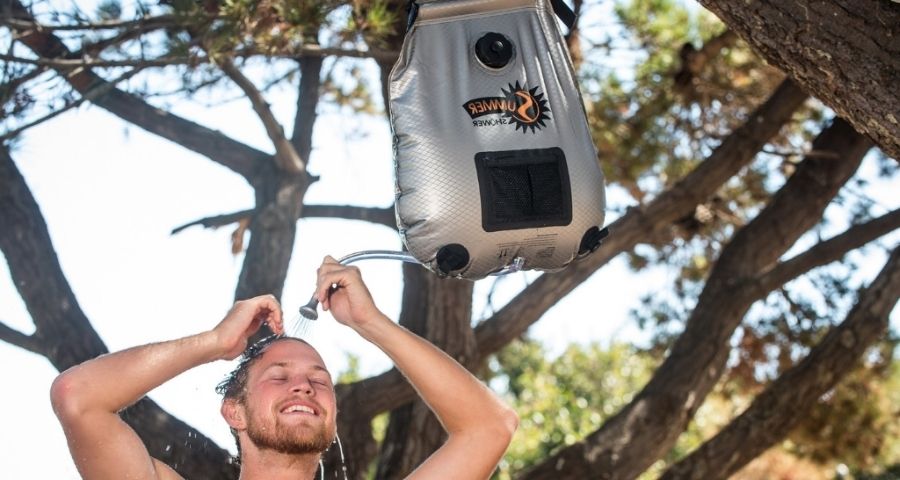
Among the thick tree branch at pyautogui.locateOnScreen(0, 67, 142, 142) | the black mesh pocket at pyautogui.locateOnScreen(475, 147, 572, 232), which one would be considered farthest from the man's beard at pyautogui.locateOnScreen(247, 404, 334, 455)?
the thick tree branch at pyautogui.locateOnScreen(0, 67, 142, 142)

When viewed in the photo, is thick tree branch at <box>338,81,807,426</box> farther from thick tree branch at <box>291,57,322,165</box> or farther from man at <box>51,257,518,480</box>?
man at <box>51,257,518,480</box>

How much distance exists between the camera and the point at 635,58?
5.21m

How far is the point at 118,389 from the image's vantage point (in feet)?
7.69

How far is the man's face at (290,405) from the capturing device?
248 centimetres

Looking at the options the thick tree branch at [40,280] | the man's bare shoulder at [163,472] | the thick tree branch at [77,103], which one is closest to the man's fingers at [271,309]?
the man's bare shoulder at [163,472]

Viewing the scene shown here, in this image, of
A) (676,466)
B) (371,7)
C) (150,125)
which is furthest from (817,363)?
(150,125)

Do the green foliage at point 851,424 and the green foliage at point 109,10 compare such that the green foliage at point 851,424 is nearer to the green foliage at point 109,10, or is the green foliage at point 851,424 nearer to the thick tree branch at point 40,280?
the thick tree branch at point 40,280

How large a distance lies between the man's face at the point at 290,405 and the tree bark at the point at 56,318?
124 cm

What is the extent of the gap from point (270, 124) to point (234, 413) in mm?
1721

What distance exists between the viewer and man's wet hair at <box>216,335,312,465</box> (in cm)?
260

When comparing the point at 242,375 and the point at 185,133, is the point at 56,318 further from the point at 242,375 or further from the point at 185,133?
the point at 242,375

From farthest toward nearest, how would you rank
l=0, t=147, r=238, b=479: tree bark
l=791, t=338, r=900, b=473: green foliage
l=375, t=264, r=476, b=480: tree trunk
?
l=791, t=338, r=900, b=473: green foliage
l=375, t=264, r=476, b=480: tree trunk
l=0, t=147, r=238, b=479: tree bark

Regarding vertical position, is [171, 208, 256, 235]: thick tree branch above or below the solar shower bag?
below

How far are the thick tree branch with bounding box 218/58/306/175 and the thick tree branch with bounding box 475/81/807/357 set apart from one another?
830mm
